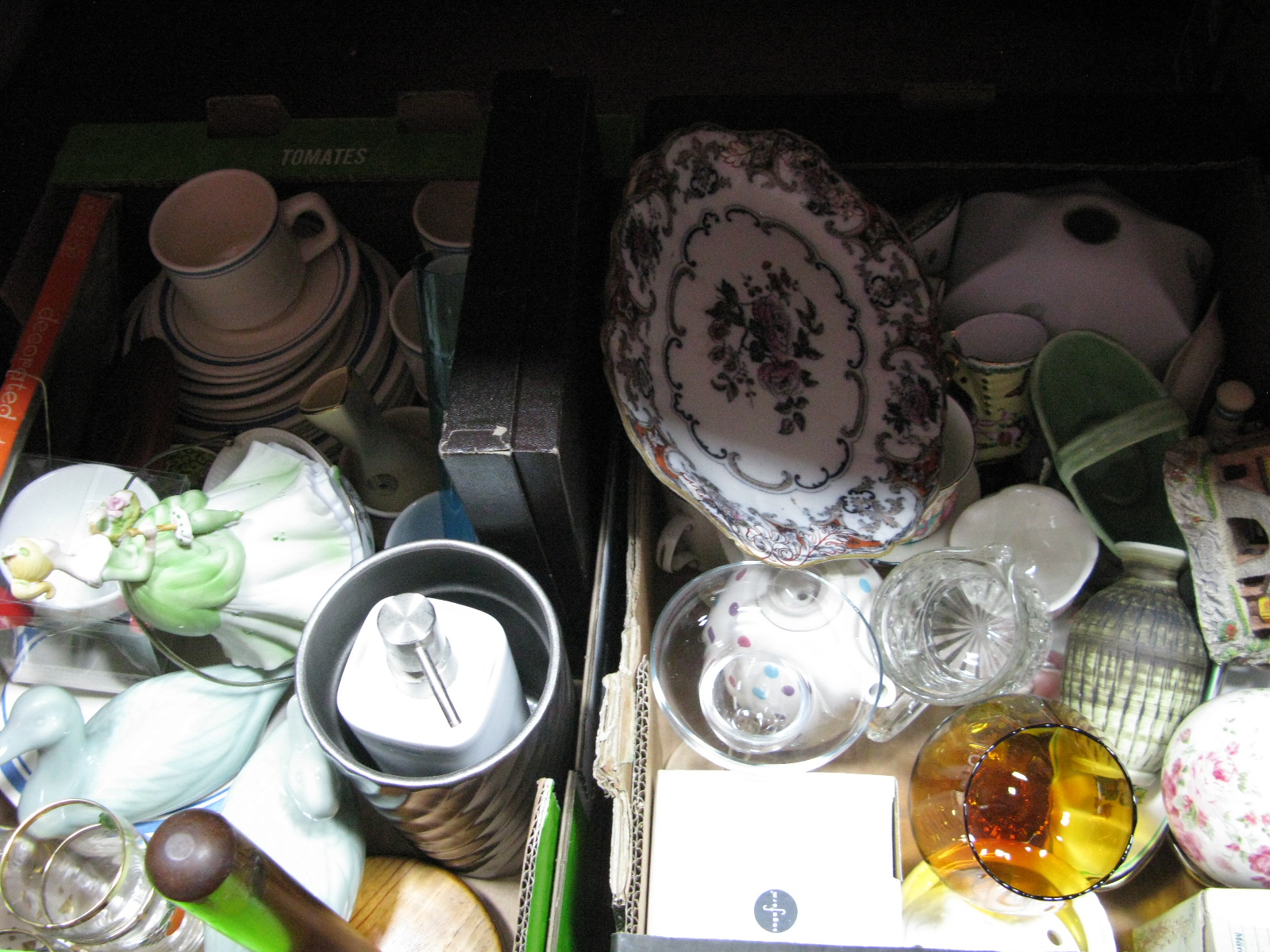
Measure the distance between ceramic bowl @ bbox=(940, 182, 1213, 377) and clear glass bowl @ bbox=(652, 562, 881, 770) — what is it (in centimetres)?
24

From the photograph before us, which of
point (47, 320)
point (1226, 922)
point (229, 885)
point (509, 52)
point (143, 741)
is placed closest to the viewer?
point (229, 885)

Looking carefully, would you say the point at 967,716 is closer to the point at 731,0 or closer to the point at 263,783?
the point at 263,783

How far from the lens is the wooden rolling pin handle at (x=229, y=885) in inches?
11.7

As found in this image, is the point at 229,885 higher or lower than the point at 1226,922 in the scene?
higher

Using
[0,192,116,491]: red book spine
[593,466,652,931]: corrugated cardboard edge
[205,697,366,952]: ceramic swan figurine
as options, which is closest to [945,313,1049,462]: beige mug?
[593,466,652,931]: corrugated cardboard edge

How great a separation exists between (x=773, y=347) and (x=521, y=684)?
263 mm

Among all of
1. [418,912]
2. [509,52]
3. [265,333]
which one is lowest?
[418,912]

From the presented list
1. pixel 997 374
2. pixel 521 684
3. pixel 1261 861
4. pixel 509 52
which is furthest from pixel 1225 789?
pixel 509 52

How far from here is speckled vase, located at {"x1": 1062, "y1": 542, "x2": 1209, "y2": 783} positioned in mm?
540

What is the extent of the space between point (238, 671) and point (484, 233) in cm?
30

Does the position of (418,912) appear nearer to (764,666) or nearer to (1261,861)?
(764,666)

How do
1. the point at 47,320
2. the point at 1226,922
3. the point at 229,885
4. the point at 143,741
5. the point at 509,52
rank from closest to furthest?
the point at 229,885 → the point at 1226,922 → the point at 143,741 → the point at 47,320 → the point at 509,52

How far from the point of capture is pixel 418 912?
579mm

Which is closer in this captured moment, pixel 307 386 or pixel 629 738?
pixel 629 738
